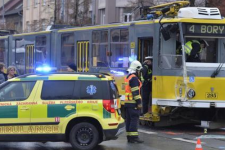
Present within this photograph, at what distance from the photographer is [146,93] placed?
45.4 feet

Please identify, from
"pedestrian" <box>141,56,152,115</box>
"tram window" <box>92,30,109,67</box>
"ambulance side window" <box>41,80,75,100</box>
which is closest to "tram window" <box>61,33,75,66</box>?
"tram window" <box>92,30,109,67</box>

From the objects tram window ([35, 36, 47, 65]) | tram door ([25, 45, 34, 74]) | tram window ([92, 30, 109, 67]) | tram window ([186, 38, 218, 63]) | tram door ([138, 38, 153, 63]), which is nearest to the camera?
tram window ([186, 38, 218, 63])

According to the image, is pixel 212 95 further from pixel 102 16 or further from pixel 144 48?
pixel 102 16

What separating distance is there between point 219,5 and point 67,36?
36.7 ft

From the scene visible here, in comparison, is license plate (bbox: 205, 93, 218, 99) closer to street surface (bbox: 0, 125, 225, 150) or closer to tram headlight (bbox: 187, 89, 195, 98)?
tram headlight (bbox: 187, 89, 195, 98)

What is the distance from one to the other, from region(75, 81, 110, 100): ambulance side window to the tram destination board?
401 centimetres

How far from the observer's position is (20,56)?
22.2 m

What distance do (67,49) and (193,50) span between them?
21.7ft

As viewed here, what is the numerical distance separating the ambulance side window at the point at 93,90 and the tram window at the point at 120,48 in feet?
15.6

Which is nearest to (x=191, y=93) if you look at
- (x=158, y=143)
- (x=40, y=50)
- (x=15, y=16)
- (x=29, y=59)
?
(x=158, y=143)

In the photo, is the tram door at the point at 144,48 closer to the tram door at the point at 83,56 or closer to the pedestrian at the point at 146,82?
the pedestrian at the point at 146,82

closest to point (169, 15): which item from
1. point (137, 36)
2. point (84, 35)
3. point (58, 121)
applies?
point (137, 36)

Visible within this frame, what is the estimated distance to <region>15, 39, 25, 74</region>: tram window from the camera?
71.8 ft

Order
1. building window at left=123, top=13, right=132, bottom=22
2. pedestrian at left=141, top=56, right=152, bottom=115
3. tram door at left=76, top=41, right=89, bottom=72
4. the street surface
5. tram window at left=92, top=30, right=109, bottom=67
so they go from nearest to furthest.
→ the street surface
pedestrian at left=141, top=56, right=152, bottom=115
tram window at left=92, top=30, right=109, bottom=67
tram door at left=76, top=41, right=89, bottom=72
building window at left=123, top=13, right=132, bottom=22
